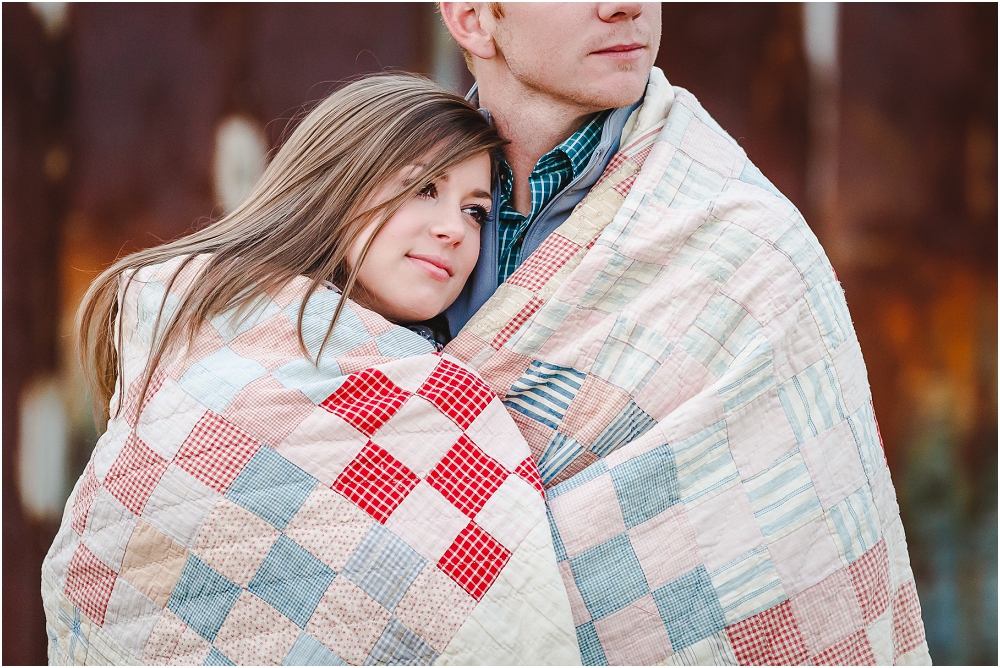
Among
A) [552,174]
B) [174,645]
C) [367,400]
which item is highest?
[552,174]

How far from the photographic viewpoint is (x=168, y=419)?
1218mm

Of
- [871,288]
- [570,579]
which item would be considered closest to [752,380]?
[570,579]

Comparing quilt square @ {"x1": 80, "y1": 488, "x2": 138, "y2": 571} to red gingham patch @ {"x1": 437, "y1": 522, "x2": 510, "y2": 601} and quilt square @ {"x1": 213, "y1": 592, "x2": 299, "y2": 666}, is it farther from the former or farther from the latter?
red gingham patch @ {"x1": 437, "y1": 522, "x2": 510, "y2": 601}

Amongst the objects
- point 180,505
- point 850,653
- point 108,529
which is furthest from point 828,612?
point 108,529

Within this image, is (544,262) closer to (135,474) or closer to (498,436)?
(498,436)

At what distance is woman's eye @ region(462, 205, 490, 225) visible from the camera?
1.45 meters

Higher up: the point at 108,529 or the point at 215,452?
the point at 215,452

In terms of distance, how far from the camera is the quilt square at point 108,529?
1202 mm

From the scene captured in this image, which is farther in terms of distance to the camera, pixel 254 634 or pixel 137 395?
pixel 137 395

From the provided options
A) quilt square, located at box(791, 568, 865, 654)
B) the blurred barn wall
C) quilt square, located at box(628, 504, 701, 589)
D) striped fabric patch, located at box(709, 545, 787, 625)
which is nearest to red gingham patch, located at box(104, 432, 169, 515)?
quilt square, located at box(628, 504, 701, 589)

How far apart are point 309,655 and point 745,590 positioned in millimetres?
570

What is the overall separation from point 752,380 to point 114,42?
1706 millimetres

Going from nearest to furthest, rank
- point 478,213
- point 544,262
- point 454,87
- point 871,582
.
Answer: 1. point 871,582
2. point 544,262
3. point 478,213
4. point 454,87

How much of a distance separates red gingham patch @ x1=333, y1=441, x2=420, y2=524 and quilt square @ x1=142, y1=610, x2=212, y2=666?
0.28m
